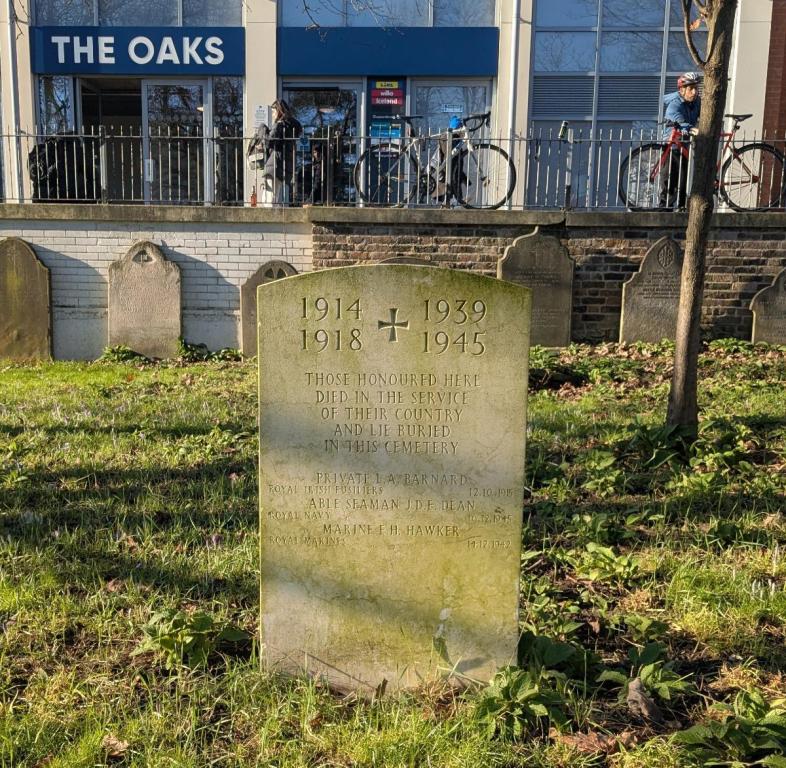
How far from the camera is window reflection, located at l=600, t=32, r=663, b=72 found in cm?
1524

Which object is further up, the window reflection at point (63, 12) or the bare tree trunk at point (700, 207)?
the window reflection at point (63, 12)

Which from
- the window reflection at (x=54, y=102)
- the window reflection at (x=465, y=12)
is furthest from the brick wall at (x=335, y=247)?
the window reflection at (x=465, y=12)

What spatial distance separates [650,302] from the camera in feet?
35.6

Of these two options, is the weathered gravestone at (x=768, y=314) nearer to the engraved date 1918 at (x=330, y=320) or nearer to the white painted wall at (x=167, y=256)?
the white painted wall at (x=167, y=256)

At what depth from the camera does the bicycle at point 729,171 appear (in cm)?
1132

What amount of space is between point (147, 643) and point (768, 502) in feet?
11.5

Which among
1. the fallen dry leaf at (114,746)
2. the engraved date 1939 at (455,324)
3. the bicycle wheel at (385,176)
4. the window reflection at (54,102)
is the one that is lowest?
the fallen dry leaf at (114,746)

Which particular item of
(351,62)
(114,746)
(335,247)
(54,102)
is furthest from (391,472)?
(54,102)

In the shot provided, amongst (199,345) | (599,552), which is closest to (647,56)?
(199,345)

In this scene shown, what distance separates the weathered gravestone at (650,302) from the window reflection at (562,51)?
241 inches

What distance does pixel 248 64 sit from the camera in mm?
15180

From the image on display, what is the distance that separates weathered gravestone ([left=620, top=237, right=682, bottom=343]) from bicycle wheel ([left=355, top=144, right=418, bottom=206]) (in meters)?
3.50

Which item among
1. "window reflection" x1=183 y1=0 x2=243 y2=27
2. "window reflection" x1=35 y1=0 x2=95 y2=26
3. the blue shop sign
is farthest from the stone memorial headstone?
"window reflection" x1=35 y1=0 x2=95 y2=26

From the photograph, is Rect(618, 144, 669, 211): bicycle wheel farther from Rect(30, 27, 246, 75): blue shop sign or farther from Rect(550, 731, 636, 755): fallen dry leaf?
Rect(550, 731, 636, 755): fallen dry leaf
